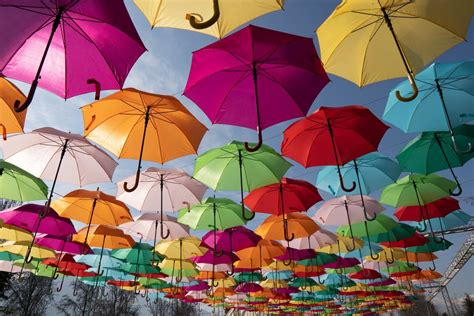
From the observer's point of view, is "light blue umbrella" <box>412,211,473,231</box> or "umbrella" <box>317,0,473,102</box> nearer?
"umbrella" <box>317,0,473,102</box>

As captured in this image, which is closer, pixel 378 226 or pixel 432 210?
pixel 432 210

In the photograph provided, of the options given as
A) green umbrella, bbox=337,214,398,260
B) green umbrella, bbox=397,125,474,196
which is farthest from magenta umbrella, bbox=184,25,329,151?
green umbrella, bbox=337,214,398,260

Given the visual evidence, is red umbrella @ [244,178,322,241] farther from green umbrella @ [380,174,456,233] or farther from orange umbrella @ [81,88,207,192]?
orange umbrella @ [81,88,207,192]

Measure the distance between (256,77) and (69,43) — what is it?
2137mm

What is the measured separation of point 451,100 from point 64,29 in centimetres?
552

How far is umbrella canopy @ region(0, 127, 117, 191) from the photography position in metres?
5.49

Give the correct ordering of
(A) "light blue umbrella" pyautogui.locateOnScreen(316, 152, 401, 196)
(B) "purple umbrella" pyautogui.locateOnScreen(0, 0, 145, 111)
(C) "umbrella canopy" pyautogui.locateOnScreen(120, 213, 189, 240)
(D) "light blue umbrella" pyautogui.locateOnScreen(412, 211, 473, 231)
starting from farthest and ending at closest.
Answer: (D) "light blue umbrella" pyautogui.locateOnScreen(412, 211, 473, 231)
(C) "umbrella canopy" pyautogui.locateOnScreen(120, 213, 189, 240)
(A) "light blue umbrella" pyautogui.locateOnScreen(316, 152, 401, 196)
(B) "purple umbrella" pyautogui.locateOnScreen(0, 0, 145, 111)

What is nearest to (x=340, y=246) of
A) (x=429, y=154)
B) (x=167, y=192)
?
(x=429, y=154)

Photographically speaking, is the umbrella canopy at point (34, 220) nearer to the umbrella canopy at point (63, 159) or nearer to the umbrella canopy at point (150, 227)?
the umbrella canopy at point (63, 159)

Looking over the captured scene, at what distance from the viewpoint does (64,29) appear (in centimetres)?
310

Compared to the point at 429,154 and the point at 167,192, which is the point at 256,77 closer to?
the point at 167,192

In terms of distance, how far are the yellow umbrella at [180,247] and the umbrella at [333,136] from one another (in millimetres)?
5727

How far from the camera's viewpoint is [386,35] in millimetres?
3795

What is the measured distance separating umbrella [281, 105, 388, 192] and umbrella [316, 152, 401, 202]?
60.5 inches
